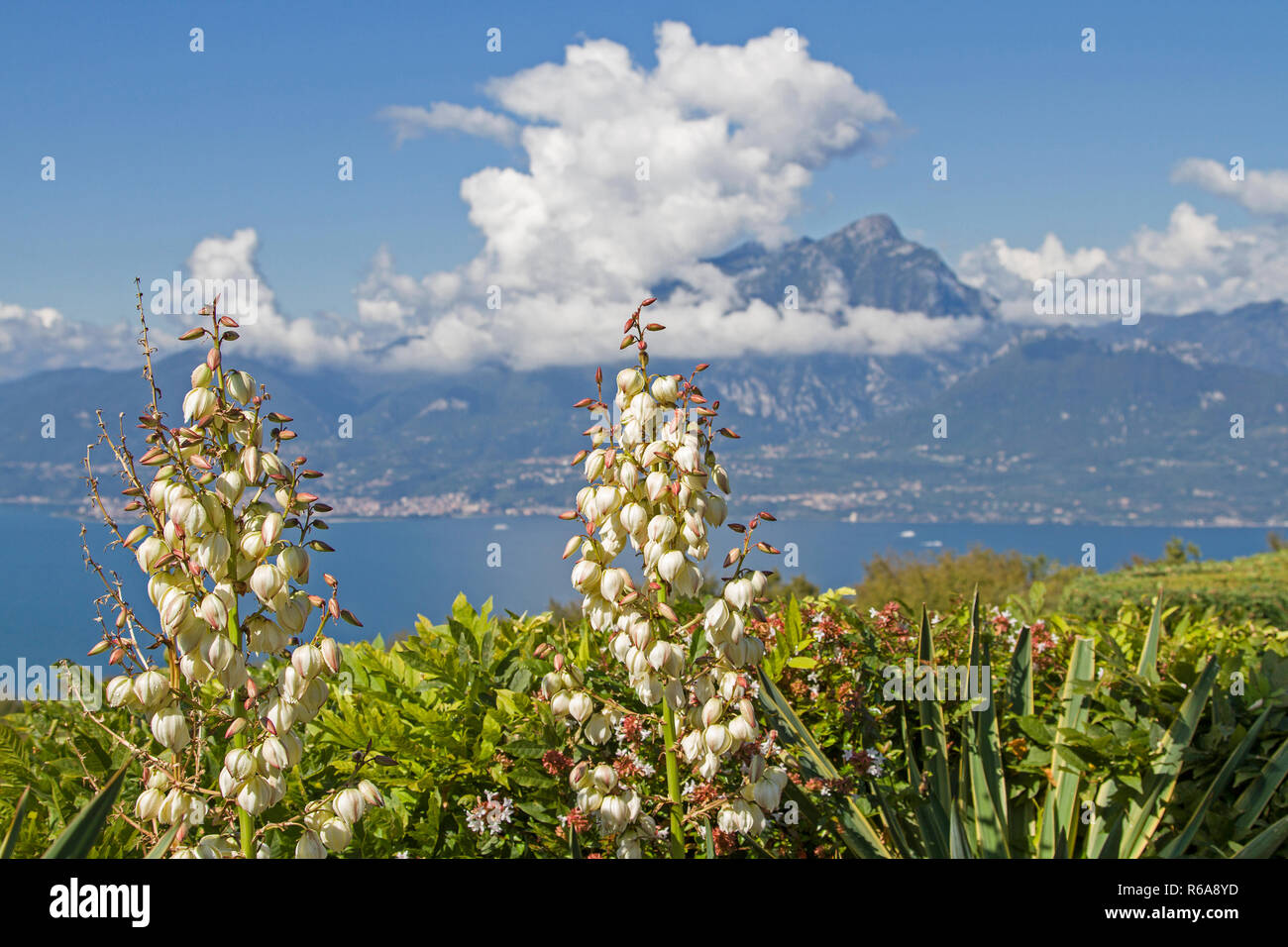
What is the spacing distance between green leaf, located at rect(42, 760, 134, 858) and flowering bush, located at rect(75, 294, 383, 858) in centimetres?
7

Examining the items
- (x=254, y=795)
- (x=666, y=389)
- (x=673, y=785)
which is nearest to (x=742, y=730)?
(x=673, y=785)

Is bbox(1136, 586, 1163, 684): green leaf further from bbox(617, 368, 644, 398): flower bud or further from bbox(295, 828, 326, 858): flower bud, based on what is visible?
bbox(295, 828, 326, 858): flower bud

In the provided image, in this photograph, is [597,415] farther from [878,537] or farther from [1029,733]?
[878,537]

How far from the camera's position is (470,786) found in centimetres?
299

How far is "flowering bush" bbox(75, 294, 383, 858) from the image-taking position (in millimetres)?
1913

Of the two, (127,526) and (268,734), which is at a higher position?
(127,526)

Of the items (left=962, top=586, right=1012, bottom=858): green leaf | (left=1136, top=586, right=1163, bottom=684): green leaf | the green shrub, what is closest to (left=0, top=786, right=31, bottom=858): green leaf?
(left=962, top=586, right=1012, bottom=858): green leaf

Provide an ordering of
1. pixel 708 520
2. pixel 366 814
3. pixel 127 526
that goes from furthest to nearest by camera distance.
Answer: pixel 366 814 < pixel 708 520 < pixel 127 526

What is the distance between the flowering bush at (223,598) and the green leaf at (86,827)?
0.24ft
